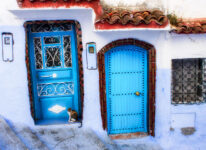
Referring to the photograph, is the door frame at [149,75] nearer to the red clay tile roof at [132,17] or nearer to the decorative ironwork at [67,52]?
the red clay tile roof at [132,17]

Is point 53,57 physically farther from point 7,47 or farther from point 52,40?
point 7,47

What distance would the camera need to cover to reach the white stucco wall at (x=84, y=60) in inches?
186

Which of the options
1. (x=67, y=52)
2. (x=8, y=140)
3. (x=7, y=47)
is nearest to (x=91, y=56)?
(x=67, y=52)

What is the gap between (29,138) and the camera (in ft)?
16.5

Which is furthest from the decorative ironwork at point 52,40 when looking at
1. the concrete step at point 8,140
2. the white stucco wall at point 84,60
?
the concrete step at point 8,140

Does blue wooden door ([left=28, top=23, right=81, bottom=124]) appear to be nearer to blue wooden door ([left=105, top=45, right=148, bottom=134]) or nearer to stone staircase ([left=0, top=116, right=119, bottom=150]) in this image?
stone staircase ([left=0, top=116, right=119, bottom=150])

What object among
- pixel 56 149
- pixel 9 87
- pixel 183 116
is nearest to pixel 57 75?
pixel 9 87

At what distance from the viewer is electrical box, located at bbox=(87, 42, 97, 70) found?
4.88 m

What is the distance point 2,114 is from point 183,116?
4288 mm

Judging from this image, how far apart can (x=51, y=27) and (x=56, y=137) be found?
2578 millimetres

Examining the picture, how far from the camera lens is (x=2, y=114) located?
16.4 feet

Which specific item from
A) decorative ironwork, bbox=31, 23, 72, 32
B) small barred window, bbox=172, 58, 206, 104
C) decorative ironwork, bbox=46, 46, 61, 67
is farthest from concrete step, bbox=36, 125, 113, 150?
decorative ironwork, bbox=31, 23, 72, 32

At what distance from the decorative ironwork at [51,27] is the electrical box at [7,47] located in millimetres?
553

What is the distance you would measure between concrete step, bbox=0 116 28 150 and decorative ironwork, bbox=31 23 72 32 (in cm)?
227
